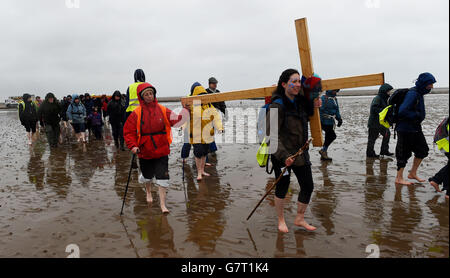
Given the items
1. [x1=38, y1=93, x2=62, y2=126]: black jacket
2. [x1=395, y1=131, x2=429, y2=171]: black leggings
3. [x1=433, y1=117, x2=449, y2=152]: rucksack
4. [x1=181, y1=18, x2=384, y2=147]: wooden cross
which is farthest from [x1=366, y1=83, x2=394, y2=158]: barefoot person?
[x1=38, y1=93, x2=62, y2=126]: black jacket

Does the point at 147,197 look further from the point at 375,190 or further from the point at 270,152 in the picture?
the point at 375,190

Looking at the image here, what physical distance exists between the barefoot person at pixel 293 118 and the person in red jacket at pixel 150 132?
194cm

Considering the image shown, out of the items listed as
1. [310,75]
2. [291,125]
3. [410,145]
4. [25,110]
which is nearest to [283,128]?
[291,125]

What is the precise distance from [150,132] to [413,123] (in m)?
5.04

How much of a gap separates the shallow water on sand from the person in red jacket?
2.61ft

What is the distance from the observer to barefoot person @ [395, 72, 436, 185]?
5430mm

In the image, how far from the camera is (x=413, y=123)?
19.0ft

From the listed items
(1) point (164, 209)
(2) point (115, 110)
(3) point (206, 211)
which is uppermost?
(2) point (115, 110)

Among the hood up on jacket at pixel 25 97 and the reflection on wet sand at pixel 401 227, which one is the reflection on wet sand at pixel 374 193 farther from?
the hood up on jacket at pixel 25 97

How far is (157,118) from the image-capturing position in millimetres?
4938

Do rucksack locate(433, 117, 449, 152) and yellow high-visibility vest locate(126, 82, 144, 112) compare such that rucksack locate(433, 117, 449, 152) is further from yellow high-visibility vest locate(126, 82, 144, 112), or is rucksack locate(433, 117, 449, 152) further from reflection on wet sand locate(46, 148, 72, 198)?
reflection on wet sand locate(46, 148, 72, 198)

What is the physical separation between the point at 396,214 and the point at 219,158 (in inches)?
227

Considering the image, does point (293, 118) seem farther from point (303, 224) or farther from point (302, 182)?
point (303, 224)

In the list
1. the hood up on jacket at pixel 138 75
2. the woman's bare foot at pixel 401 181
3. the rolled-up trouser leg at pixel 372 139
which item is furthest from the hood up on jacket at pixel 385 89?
the hood up on jacket at pixel 138 75
